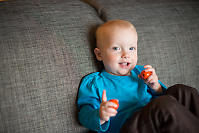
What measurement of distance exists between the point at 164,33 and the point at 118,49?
0.40m

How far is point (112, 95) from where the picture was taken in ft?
3.40

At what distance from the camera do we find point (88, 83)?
1053 millimetres

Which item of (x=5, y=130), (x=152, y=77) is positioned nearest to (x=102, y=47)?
(x=152, y=77)

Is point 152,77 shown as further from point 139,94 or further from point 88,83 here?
point 88,83

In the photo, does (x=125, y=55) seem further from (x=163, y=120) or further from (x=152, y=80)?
(x=163, y=120)

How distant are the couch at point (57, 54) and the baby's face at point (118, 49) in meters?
0.09

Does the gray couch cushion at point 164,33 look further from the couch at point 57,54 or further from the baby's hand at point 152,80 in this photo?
the baby's hand at point 152,80

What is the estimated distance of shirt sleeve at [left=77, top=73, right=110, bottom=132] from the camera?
0.92 metres

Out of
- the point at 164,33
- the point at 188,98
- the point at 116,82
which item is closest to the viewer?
the point at 188,98

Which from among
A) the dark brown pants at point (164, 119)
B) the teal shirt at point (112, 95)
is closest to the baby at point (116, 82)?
the teal shirt at point (112, 95)

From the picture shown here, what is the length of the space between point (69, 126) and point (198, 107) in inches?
22.3

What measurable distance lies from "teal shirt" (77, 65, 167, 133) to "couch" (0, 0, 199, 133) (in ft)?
0.16

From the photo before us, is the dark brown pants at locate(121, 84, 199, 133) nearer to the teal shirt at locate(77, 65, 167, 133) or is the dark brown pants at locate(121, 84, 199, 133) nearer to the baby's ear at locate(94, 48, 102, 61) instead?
the teal shirt at locate(77, 65, 167, 133)

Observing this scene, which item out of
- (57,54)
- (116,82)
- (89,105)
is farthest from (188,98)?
(57,54)
